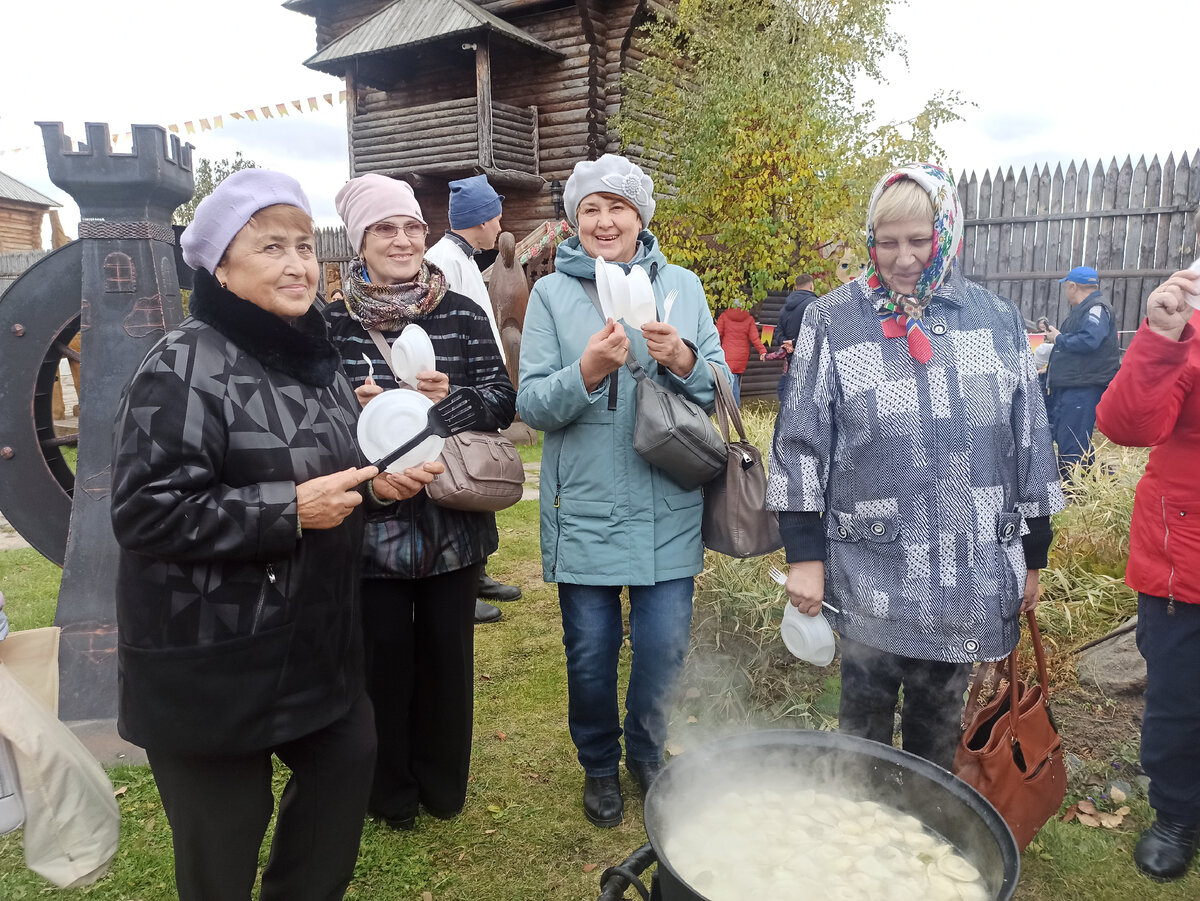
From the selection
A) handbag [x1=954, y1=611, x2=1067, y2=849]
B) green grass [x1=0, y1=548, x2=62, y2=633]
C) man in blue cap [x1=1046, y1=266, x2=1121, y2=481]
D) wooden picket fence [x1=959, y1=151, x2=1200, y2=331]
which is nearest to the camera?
handbag [x1=954, y1=611, x2=1067, y2=849]

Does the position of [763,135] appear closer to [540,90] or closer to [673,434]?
[540,90]

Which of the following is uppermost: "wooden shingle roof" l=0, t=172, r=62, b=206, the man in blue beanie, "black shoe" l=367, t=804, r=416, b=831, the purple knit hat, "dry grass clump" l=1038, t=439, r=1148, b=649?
"wooden shingle roof" l=0, t=172, r=62, b=206

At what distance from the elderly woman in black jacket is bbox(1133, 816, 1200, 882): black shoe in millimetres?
2540

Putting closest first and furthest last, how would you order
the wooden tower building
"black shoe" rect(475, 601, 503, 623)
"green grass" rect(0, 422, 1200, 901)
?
"green grass" rect(0, 422, 1200, 901) → "black shoe" rect(475, 601, 503, 623) → the wooden tower building

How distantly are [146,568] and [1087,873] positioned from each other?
3012 mm

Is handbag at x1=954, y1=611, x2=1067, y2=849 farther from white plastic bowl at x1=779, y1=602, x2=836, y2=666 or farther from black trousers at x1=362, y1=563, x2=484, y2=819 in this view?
black trousers at x1=362, y1=563, x2=484, y2=819

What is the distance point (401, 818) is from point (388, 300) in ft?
6.15

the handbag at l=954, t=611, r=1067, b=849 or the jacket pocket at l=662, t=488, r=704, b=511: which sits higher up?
the jacket pocket at l=662, t=488, r=704, b=511

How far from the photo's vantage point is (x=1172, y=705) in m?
2.44

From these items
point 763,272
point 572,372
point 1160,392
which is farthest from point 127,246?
point 763,272

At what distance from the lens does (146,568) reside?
1.65m

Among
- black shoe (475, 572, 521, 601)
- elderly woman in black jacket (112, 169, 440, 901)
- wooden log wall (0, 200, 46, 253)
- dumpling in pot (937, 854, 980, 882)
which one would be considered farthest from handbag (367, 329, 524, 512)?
wooden log wall (0, 200, 46, 253)

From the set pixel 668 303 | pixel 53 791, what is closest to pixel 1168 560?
pixel 668 303

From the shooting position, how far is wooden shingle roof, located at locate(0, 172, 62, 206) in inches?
898
